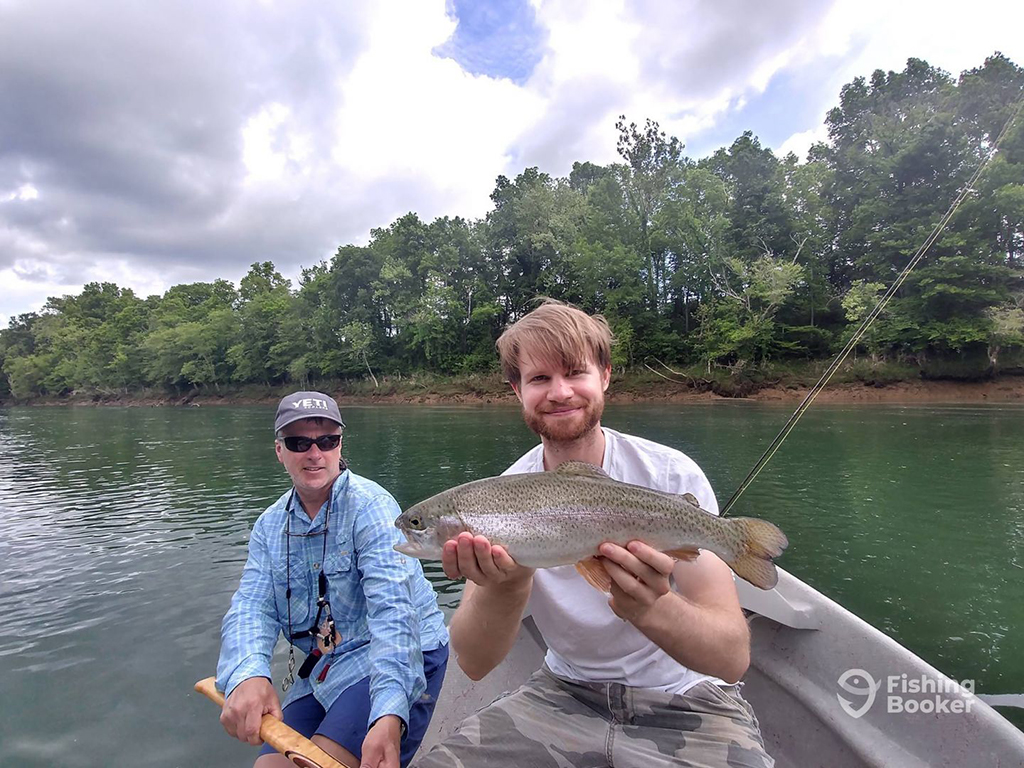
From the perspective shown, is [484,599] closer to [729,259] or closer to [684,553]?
[684,553]

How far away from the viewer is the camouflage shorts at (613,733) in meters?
2.37

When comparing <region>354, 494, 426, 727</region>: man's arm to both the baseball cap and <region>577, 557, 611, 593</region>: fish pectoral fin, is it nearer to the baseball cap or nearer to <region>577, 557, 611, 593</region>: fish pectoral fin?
the baseball cap

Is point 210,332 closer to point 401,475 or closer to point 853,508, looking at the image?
point 401,475

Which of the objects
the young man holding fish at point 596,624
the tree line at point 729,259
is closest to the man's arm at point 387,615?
the young man holding fish at point 596,624

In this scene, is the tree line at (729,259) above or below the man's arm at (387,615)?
above

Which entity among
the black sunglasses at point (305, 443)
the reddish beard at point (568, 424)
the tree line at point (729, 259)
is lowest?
the black sunglasses at point (305, 443)

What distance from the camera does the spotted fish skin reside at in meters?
2.37

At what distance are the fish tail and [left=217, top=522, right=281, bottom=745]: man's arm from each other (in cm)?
258

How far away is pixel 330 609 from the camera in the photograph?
11.4 ft

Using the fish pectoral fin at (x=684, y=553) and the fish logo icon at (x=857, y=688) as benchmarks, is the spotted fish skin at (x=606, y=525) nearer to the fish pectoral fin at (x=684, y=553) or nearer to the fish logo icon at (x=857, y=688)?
the fish pectoral fin at (x=684, y=553)

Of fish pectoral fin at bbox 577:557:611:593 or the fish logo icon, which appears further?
the fish logo icon

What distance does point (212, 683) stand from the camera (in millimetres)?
3344

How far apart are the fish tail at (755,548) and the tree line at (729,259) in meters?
38.9

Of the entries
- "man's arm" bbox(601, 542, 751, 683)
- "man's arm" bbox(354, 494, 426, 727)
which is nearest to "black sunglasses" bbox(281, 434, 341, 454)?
"man's arm" bbox(354, 494, 426, 727)
